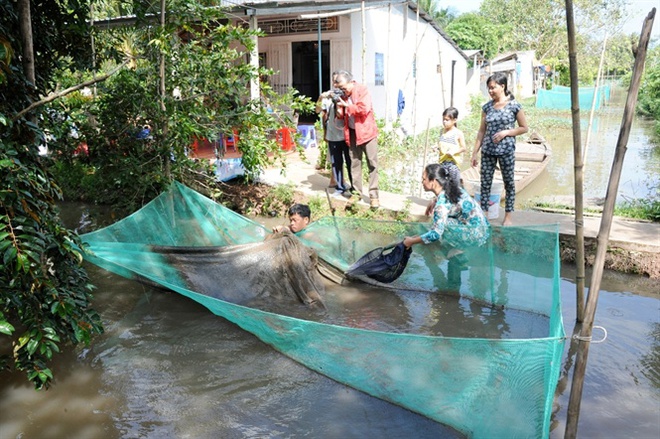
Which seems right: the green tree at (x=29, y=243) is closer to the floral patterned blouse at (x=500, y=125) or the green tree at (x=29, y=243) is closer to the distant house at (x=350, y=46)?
the floral patterned blouse at (x=500, y=125)

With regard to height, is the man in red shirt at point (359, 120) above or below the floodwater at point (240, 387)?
above

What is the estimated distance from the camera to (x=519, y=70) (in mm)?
24578

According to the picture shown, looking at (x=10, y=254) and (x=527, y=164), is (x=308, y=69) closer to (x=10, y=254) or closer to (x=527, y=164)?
(x=527, y=164)

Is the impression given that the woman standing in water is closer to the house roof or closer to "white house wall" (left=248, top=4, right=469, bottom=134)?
"white house wall" (left=248, top=4, right=469, bottom=134)

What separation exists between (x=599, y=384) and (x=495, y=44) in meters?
27.2

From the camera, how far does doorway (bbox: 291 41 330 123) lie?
12305 mm

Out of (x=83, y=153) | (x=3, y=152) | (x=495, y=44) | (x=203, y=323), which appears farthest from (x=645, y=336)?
(x=495, y=44)

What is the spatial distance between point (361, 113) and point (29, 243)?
3.96 m

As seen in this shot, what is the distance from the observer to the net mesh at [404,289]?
7.49 feet

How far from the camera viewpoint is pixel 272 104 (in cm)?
544

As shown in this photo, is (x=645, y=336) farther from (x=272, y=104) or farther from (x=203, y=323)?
(x=272, y=104)

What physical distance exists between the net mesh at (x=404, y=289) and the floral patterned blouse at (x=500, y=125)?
4.33ft

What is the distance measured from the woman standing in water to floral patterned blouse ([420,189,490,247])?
47.6 inches

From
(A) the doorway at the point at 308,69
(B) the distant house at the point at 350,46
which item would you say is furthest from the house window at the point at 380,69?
(A) the doorway at the point at 308,69
